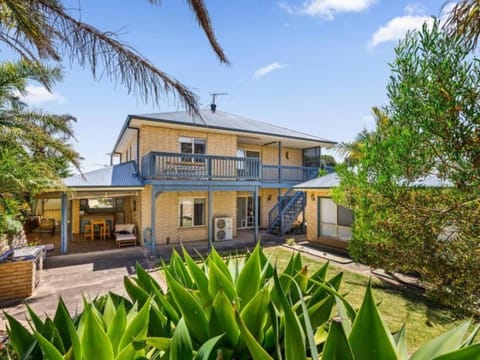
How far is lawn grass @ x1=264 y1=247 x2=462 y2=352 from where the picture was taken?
5230 millimetres

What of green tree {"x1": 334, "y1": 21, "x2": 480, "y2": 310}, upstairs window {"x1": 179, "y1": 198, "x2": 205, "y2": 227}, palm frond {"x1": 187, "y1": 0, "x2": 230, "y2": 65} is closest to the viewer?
green tree {"x1": 334, "y1": 21, "x2": 480, "y2": 310}

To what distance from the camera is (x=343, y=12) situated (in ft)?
20.9

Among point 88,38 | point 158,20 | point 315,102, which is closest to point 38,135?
point 88,38

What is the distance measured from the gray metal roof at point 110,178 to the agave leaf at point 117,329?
10.7 m

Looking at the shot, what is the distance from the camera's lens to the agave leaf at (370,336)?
980mm

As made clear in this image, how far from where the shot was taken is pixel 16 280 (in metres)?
7.11

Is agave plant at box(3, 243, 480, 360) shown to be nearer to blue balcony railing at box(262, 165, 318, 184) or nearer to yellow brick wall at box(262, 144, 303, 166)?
blue balcony railing at box(262, 165, 318, 184)

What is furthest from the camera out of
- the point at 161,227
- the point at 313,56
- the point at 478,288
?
the point at 161,227

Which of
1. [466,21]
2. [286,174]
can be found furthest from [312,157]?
[466,21]

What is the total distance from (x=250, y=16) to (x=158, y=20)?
373cm

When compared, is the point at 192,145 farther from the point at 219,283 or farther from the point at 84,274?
the point at 219,283

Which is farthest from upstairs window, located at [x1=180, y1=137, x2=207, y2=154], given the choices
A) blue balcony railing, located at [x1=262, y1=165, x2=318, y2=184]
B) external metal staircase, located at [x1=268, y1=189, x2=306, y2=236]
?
external metal staircase, located at [x1=268, y1=189, x2=306, y2=236]

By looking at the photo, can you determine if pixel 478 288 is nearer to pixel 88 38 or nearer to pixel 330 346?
pixel 330 346

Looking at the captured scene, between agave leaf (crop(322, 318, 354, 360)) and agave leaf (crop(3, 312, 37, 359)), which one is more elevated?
agave leaf (crop(322, 318, 354, 360))
